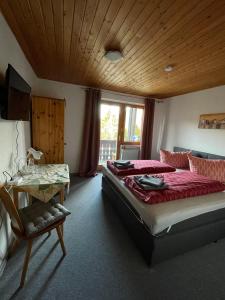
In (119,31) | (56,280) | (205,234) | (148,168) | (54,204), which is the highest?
(119,31)

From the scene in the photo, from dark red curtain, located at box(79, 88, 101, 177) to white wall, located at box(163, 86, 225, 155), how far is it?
2.22m

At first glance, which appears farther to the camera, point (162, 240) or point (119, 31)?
point (119, 31)

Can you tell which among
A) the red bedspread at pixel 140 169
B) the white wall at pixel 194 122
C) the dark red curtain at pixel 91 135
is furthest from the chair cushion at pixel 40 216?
the white wall at pixel 194 122

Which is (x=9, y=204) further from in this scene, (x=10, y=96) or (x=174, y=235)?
(x=174, y=235)

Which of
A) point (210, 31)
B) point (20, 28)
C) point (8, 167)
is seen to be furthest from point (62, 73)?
point (210, 31)

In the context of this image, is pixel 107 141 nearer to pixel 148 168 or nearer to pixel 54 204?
pixel 148 168

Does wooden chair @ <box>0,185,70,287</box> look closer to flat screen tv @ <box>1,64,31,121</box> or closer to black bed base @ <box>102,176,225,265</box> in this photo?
flat screen tv @ <box>1,64,31,121</box>

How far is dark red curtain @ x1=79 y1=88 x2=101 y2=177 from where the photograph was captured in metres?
3.88

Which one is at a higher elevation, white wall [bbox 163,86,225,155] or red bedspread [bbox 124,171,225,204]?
white wall [bbox 163,86,225,155]

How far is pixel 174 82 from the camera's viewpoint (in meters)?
3.18

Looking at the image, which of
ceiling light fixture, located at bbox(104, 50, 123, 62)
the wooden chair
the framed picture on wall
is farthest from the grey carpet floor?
ceiling light fixture, located at bbox(104, 50, 123, 62)

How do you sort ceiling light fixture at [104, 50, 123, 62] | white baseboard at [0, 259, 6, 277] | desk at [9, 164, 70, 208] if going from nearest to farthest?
white baseboard at [0, 259, 6, 277], desk at [9, 164, 70, 208], ceiling light fixture at [104, 50, 123, 62]

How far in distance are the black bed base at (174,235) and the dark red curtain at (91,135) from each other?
2.16m

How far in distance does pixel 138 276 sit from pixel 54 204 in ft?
3.75
